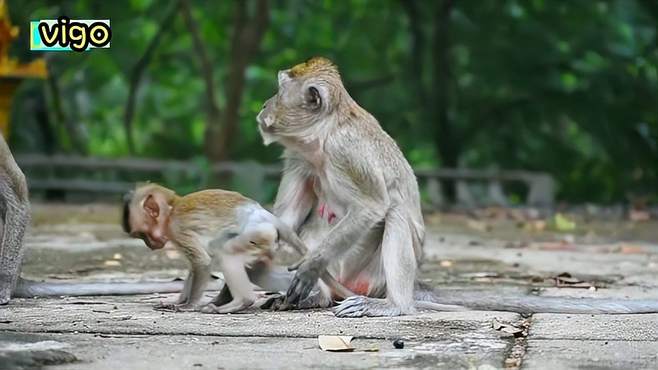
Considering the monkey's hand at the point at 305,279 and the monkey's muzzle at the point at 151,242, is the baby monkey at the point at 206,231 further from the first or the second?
the monkey's hand at the point at 305,279

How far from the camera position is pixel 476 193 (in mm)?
15688

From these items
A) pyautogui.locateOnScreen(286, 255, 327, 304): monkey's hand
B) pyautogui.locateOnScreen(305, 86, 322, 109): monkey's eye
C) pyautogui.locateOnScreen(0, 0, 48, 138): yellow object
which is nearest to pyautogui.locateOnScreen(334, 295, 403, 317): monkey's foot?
pyautogui.locateOnScreen(286, 255, 327, 304): monkey's hand

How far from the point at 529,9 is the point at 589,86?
1.11m

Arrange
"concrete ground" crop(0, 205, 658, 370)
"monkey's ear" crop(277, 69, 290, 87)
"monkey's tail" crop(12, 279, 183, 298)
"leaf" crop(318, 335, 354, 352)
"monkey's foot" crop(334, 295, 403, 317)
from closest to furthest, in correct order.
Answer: "concrete ground" crop(0, 205, 658, 370) < "leaf" crop(318, 335, 354, 352) < "monkey's foot" crop(334, 295, 403, 317) < "monkey's ear" crop(277, 69, 290, 87) < "monkey's tail" crop(12, 279, 183, 298)

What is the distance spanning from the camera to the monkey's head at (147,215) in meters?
5.24

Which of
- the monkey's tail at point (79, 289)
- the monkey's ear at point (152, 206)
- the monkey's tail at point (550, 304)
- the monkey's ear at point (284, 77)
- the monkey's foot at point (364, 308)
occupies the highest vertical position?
the monkey's ear at point (284, 77)

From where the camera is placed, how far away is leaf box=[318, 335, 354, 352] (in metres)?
4.22

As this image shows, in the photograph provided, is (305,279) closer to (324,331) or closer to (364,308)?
(364,308)

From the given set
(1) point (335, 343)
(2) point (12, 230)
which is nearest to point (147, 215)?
(2) point (12, 230)

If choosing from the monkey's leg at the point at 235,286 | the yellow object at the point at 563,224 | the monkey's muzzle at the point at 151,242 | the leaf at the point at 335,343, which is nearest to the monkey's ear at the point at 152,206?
the monkey's muzzle at the point at 151,242

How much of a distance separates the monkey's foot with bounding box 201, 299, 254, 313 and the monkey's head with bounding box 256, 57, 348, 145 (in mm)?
715

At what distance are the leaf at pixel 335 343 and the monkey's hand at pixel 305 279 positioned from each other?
867 millimetres

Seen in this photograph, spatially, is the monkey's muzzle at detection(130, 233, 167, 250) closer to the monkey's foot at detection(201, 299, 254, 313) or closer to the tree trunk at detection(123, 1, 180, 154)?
the monkey's foot at detection(201, 299, 254, 313)

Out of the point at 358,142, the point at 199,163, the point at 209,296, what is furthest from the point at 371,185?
the point at 199,163
